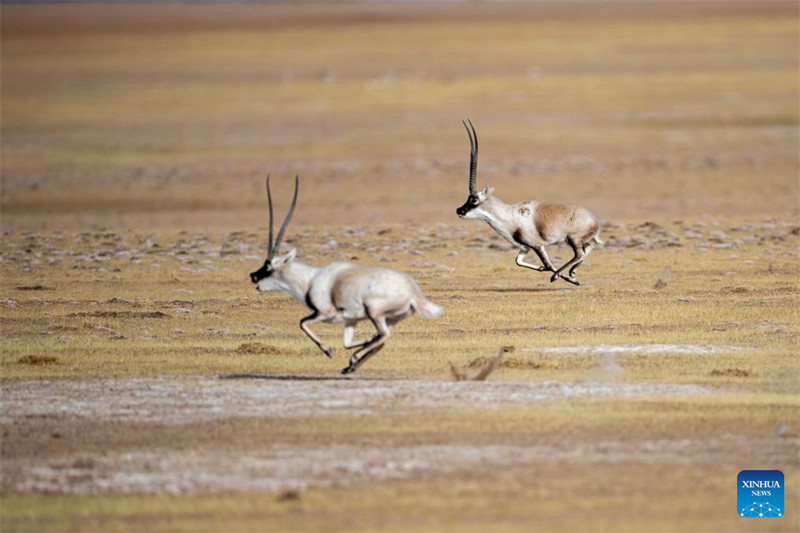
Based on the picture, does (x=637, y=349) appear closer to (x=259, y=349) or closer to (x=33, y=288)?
(x=259, y=349)

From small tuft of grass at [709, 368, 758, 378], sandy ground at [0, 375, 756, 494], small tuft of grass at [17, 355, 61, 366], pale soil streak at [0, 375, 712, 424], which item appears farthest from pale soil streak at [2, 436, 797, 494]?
small tuft of grass at [17, 355, 61, 366]

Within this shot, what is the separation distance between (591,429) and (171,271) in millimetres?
12144

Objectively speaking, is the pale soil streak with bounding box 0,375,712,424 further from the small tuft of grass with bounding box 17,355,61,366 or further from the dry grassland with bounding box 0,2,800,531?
the small tuft of grass with bounding box 17,355,61,366

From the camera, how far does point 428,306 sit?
12.7 metres

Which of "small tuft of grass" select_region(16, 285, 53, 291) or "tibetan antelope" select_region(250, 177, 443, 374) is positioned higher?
"tibetan antelope" select_region(250, 177, 443, 374)

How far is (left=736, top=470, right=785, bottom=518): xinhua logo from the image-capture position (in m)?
9.60

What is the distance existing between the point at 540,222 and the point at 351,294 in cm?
683

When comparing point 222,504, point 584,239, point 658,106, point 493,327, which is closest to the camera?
point 222,504

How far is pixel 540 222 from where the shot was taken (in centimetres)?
1920

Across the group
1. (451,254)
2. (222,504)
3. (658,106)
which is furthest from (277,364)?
(658,106)

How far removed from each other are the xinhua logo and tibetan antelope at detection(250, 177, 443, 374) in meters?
3.38

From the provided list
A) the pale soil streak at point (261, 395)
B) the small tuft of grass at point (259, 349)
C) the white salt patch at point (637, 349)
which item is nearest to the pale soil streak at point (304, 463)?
the pale soil streak at point (261, 395)

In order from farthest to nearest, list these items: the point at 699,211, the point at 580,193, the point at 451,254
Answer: the point at 580,193 < the point at 699,211 < the point at 451,254

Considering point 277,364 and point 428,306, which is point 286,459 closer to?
point 428,306
